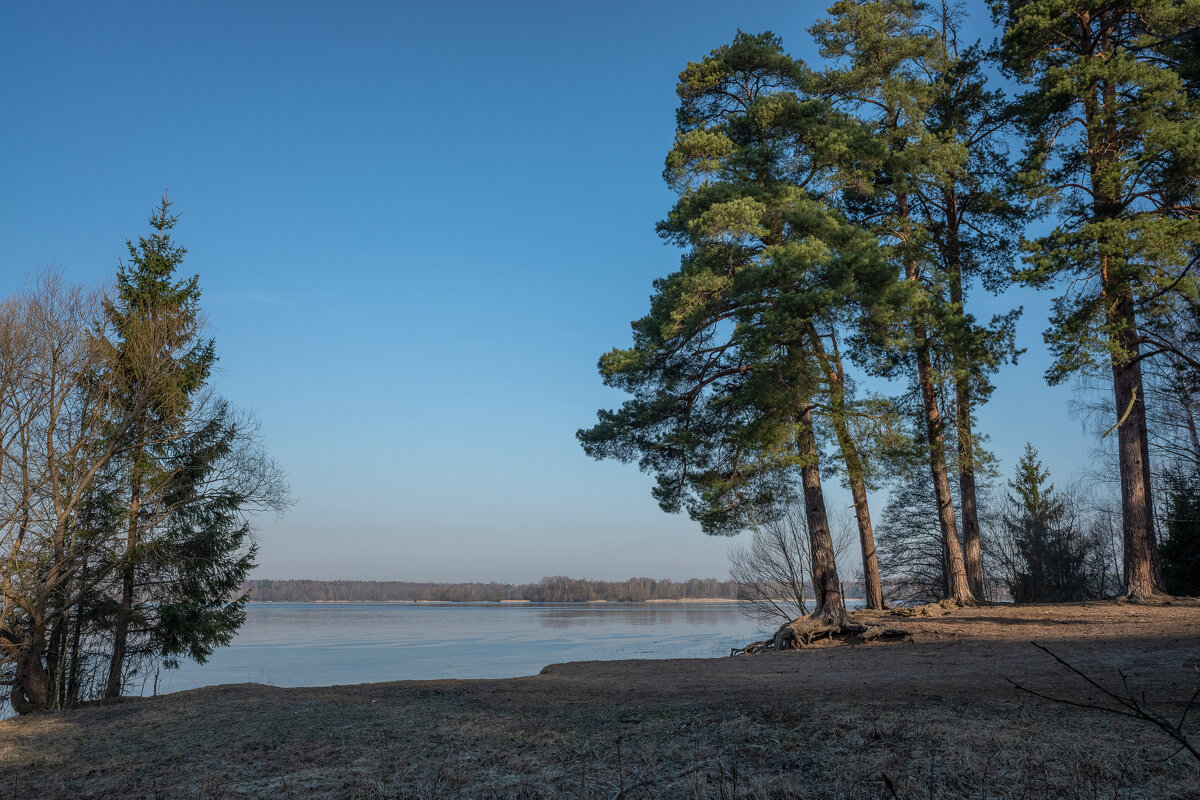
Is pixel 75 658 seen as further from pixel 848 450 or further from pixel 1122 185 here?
pixel 1122 185

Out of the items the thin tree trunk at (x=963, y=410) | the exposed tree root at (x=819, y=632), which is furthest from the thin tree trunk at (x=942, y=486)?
the exposed tree root at (x=819, y=632)

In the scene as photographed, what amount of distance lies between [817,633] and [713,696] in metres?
7.99

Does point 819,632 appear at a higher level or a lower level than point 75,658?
lower

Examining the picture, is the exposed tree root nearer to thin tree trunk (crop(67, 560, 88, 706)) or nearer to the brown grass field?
the brown grass field

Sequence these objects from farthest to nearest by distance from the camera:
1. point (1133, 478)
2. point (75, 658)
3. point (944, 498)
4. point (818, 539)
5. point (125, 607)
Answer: point (944, 498) < point (818, 539) < point (125, 607) < point (1133, 478) < point (75, 658)

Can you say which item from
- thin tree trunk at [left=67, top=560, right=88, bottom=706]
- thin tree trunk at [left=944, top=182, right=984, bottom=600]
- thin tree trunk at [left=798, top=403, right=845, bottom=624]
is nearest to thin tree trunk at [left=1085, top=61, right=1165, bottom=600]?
thin tree trunk at [left=944, top=182, right=984, bottom=600]

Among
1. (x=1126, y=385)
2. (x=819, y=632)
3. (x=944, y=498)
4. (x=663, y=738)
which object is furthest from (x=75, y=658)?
(x=1126, y=385)

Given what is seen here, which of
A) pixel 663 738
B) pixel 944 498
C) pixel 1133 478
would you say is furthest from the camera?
pixel 944 498

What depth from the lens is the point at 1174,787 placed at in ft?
12.3

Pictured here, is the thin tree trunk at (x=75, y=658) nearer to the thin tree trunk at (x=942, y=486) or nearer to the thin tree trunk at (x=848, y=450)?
the thin tree trunk at (x=848, y=450)

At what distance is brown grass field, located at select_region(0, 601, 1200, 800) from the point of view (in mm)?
4184

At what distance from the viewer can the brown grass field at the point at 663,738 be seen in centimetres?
418

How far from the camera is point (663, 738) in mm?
5359

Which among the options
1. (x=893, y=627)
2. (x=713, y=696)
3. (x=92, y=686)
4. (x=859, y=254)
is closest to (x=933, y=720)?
(x=713, y=696)
